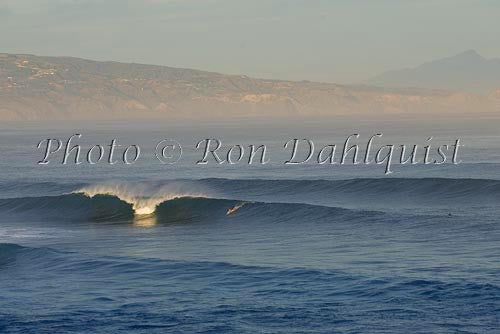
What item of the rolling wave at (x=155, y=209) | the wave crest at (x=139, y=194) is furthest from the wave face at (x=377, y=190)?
the rolling wave at (x=155, y=209)

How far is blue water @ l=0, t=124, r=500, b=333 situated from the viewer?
1920 cm

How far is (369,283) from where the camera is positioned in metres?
21.7

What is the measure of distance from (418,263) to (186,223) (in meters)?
15.0

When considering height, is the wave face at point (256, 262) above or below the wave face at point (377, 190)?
below

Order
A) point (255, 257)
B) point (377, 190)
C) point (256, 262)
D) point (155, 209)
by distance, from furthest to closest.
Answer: point (377, 190)
point (155, 209)
point (255, 257)
point (256, 262)

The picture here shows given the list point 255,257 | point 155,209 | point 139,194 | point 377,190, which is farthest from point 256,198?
point 255,257

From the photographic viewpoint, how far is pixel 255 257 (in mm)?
26578

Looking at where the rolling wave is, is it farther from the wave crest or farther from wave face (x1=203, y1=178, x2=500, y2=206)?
wave face (x1=203, y1=178, x2=500, y2=206)

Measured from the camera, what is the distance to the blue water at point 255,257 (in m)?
19.2

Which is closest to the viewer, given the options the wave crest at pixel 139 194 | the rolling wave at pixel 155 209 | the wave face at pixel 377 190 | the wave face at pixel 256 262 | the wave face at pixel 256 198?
the wave face at pixel 256 262

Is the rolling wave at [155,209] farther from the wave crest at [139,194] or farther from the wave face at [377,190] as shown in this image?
the wave face at [377,190]

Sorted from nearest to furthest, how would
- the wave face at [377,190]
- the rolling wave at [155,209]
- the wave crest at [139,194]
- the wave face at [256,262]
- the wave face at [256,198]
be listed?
the wave face at [256,262] < the rolling wave at [155,209] < the wave face at [256,198] < the wave face at [377,190] < the wave crest at [139,194]

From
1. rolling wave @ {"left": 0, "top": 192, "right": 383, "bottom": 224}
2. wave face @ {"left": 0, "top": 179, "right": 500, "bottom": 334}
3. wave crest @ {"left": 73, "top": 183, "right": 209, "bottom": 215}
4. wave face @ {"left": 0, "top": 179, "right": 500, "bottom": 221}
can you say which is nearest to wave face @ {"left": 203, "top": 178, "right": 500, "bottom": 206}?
wave face @ {"left": 0, "top": 179, "right": 500, "bottom": 221}

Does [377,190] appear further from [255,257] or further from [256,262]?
[256,262]
